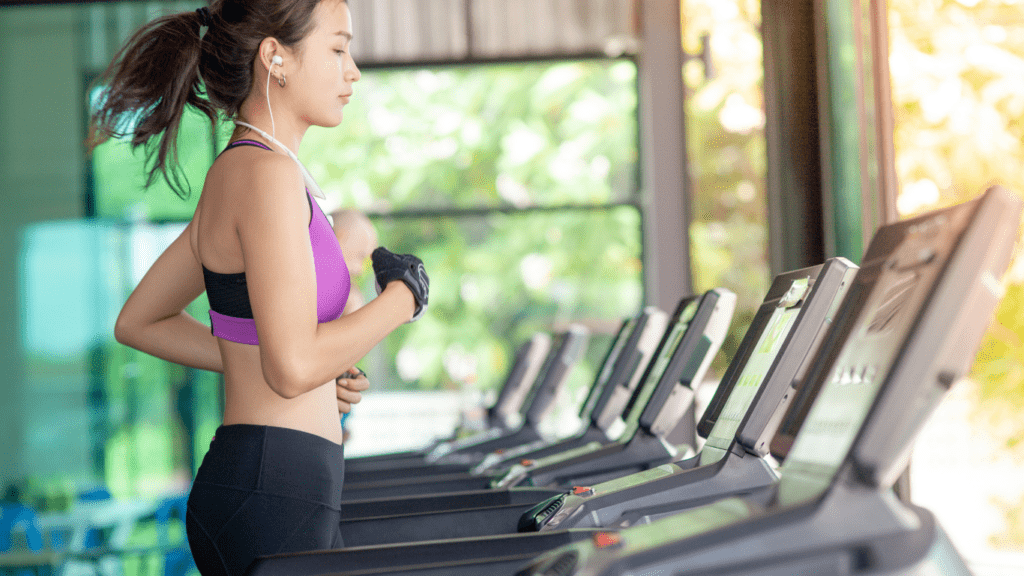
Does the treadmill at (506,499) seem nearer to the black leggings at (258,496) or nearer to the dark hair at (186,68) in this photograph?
the black leggings at (258,496)

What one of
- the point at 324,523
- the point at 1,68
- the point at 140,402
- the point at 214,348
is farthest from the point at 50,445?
the point at 324,523

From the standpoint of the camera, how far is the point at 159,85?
1651mm

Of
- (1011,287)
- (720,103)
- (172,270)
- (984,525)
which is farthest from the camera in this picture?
(720,103)

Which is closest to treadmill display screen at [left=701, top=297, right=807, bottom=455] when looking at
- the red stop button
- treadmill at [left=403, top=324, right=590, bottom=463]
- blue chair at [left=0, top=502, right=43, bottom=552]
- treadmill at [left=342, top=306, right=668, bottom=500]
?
the red stop button

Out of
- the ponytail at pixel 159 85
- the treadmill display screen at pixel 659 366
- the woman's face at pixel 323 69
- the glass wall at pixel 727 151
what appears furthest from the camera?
the glass wall at pixel 727 151

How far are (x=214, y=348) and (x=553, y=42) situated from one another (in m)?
4.14

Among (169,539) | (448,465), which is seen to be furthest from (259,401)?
(169,539)

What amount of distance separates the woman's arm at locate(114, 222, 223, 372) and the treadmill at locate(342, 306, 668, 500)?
1.20 meters

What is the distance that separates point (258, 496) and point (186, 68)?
2.29 ft

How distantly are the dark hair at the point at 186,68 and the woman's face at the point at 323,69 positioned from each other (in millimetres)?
23

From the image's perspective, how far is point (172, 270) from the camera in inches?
68.2

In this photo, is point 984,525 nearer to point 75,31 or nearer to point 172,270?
point 172,270

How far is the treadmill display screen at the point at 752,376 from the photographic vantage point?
5.64 ft

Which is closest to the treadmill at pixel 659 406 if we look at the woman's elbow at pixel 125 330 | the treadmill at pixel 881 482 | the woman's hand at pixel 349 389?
the woman's hand at pixel 349 389
